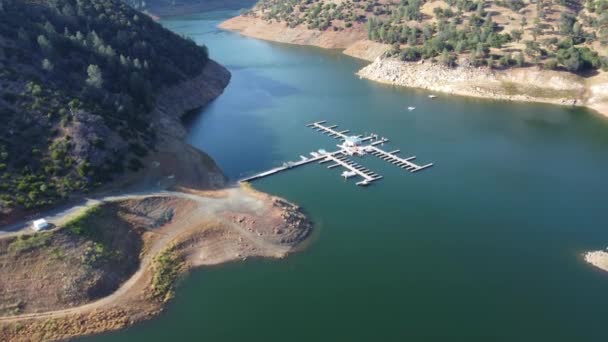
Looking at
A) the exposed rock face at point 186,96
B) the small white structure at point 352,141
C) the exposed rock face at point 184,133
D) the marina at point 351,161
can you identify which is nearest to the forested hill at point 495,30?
the marina at point 351,161

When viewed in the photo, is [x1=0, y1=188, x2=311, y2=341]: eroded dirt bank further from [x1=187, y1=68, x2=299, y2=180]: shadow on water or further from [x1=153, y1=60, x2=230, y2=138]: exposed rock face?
[x1=153, y1=60, x2=230, y2=138]: exposed rock face

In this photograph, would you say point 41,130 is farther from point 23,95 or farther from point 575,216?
point 575,216

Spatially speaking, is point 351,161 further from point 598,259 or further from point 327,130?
point 598,259

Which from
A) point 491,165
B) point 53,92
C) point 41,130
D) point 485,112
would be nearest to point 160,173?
point 41,130

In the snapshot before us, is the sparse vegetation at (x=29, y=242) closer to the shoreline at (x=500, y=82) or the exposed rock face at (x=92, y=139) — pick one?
the exposed rock face at (x=92, y=139)

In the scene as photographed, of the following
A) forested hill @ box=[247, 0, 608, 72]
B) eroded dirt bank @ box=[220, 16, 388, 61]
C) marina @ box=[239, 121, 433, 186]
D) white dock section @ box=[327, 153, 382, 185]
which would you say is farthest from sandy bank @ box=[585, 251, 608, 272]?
eroded dirt bank @ box=[220, 16, 388, 61]

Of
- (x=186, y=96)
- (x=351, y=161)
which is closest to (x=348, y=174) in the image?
(x=351, y=161)
